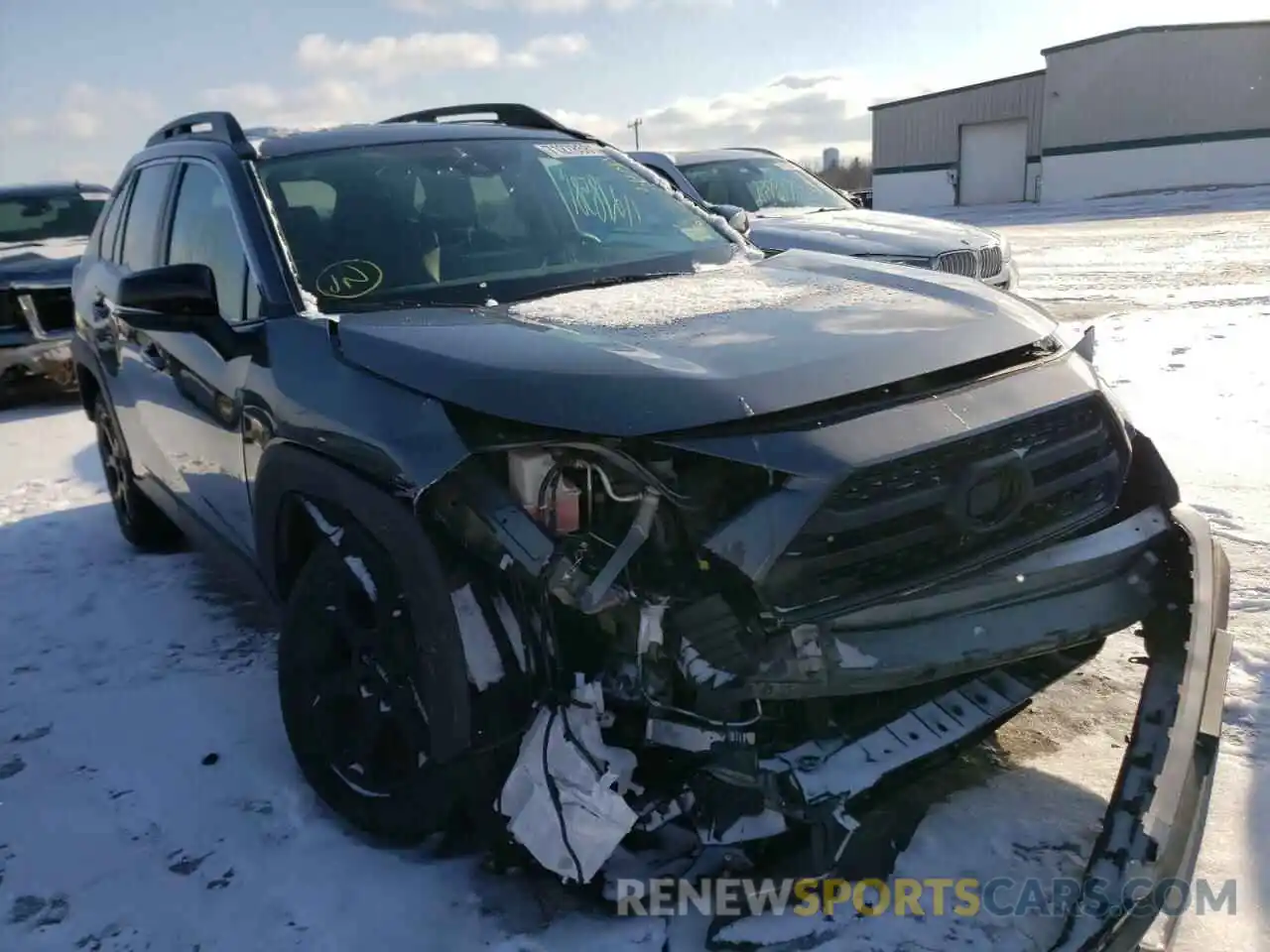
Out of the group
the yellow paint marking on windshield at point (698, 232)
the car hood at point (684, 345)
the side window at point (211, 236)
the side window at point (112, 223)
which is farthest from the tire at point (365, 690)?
the side window at point (112, 223)

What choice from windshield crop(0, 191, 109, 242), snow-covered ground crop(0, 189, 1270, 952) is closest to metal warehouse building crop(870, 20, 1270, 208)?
windshield crop(0, 191, 109, 242)

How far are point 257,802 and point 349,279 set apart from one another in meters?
1.51

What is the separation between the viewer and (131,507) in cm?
501

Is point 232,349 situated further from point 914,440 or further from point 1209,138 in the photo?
point 1209,138

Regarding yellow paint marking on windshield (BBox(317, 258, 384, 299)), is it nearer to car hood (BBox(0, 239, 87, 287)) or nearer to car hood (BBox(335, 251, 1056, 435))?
car hood (BBox(335, 251, 1056, 435))

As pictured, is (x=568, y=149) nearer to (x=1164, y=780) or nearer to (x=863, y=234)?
(x=1164, y=780)

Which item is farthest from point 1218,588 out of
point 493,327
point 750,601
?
point 493,327

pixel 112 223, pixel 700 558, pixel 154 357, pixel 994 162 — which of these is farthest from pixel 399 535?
pixel 994 162

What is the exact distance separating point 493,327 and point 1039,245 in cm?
1745

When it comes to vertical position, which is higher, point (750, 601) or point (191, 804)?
point (750, 601)

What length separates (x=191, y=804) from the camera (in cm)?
291

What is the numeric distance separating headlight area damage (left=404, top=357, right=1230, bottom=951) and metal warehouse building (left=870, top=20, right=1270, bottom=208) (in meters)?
38.6

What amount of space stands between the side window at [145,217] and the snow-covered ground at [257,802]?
56.8 inches

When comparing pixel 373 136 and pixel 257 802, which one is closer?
pixel 257 802
